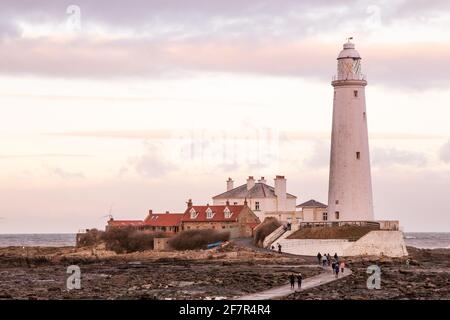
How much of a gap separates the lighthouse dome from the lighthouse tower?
338mm

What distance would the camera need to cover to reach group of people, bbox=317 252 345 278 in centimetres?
5703

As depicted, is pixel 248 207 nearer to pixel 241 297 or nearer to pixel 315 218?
pixel 315 218

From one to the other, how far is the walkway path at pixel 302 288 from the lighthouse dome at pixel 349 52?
20.0 meters

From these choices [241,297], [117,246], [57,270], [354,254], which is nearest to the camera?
[241,297]

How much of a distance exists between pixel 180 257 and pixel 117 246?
11.6 meters

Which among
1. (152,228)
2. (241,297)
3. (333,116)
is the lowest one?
(241,297)

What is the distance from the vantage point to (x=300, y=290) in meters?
48.5

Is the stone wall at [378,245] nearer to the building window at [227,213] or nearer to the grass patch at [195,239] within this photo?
the grass patch at [195,239]

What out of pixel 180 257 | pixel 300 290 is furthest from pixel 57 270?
pixel 300 290

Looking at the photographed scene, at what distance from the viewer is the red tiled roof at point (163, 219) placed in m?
90.8

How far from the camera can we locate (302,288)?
4962cm

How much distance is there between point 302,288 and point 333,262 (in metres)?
12.0

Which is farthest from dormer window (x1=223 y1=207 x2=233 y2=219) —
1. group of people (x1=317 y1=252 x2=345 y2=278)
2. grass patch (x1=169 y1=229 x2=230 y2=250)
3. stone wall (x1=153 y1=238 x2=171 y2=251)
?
group of people (x1=317 y1=252 x2=345 y2=278)

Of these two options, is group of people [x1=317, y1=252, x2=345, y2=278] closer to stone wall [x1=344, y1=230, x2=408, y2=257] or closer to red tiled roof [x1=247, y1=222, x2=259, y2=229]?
stone wall [x1=344, y1=230, x2=408, y2=257]
